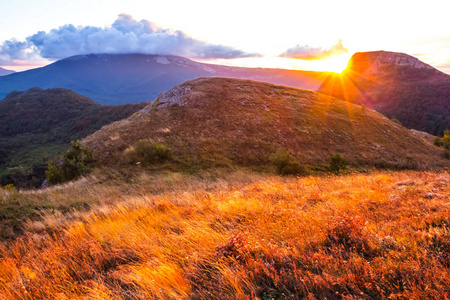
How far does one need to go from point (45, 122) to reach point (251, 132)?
16178 centimetres

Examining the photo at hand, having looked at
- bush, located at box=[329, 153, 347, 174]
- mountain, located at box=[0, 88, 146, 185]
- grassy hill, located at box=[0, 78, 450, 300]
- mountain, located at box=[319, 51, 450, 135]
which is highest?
mountain, located at box=[319, 51, 450, 135]

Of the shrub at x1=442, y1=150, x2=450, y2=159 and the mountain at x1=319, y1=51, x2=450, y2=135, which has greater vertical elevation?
the mountain at x1=319, y1=51, x2=450, y2=135

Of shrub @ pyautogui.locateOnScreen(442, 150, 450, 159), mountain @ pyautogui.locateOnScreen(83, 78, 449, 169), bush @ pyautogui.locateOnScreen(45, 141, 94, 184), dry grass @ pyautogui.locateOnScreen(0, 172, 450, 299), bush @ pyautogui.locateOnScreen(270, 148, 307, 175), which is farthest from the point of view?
shrub @ pyautogui.locateOnScreen(442, 150, 450, 159)

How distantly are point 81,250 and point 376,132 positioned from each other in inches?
1277

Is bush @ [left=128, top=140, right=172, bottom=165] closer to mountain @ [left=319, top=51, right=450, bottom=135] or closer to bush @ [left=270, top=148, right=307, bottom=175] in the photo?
bush @ [left=270, top=148, right=307, bottom=175]

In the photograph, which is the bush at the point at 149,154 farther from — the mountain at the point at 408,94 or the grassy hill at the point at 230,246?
the mountain at the point at 408,94

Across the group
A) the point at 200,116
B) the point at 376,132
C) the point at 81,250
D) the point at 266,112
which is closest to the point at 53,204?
the point at 81,250

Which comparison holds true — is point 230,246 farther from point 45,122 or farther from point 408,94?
point 45,122

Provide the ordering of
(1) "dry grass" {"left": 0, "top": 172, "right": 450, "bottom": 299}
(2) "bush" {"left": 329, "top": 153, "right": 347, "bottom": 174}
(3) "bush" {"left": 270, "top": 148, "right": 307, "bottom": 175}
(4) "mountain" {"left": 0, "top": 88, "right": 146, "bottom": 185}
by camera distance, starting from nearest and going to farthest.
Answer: (1) "dry grass" {"left": 0, "top": 172, "right": 450, "bottom": 299} < (3) "bush" {"left": 270, "top": 148, "right": 307, "bottom": 175} < (2) "bush" {"left": 329, "top": 153, "right": 347, "bottom": 174} < (4) "mountain" {"left": 0, "top": 88, "right": 146, "bottom": 185}

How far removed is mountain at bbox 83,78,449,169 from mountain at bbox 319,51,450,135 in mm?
67693

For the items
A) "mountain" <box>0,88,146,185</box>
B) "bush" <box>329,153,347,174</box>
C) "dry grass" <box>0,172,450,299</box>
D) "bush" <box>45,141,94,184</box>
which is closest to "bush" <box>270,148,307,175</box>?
"bush" <box>329,153,347,174</box>

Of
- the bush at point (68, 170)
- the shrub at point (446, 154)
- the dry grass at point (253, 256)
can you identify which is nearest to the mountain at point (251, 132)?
the shrub at point (446, 154)

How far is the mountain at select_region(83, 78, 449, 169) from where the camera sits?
1806 cm

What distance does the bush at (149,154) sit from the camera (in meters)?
15.3
